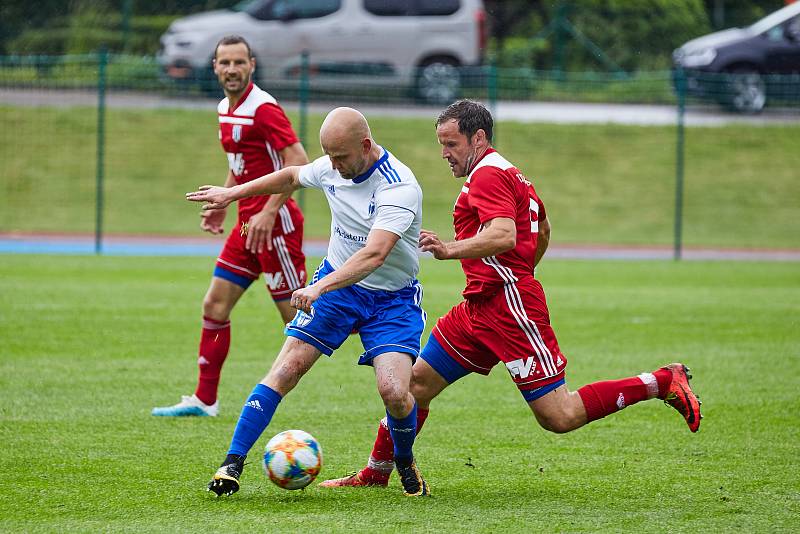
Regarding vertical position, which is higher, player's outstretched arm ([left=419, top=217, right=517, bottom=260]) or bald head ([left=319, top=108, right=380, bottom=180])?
bald head ([left=319, top=108, right=380, bottom=180])

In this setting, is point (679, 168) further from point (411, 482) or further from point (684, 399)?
point (411, 482)

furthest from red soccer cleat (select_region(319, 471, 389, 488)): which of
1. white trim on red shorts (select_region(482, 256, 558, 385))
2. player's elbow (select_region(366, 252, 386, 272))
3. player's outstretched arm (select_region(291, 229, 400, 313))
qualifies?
player's elbow (select_region(366, 252, 386, 272))

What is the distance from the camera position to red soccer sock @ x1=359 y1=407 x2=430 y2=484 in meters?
6.11

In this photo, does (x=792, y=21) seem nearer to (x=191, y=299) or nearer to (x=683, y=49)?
(x=683, y=49)

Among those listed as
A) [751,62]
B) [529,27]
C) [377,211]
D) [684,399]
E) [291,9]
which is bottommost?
[684,399]

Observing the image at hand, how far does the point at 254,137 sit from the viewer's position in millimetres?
7926

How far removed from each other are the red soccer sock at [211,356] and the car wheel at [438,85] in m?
15.0

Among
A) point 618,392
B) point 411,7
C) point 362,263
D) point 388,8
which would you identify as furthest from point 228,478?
point 411,7

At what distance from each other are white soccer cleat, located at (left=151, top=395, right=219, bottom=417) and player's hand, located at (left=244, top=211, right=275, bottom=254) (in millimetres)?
1079

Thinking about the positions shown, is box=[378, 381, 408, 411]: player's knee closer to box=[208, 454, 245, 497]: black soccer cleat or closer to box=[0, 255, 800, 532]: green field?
box=[0, 255, 800, 532]: green field

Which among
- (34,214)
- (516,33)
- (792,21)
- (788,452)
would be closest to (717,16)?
(516,33)

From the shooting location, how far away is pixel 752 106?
23062 millimetres

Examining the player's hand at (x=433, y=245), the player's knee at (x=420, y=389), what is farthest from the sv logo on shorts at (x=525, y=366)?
the player's hand at (x=433, y=245)

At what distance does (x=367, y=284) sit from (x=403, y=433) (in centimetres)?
79
